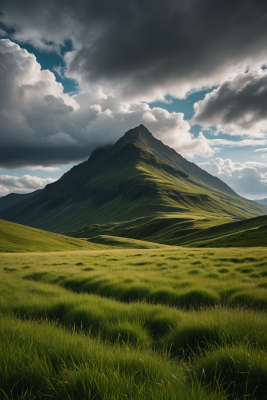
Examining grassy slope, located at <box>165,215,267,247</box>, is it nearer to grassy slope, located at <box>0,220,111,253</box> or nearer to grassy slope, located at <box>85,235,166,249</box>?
grassy slope, located at <box>85,235,166,249</box>

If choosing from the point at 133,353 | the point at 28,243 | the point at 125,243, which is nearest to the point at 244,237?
the point at 125,243

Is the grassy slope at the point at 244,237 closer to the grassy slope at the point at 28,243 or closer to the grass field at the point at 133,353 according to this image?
the grassy slope at the point at 28,243

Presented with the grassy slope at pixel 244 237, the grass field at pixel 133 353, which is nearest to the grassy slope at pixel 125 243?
the grassy slope at pixel 244 237

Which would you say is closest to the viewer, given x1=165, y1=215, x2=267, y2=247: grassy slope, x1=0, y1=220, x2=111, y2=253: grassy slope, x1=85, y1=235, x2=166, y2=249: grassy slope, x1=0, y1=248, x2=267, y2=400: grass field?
x1=0, y1=248, x2=267, y2=400: grass field

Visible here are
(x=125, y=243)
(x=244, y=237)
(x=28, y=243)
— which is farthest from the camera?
(x=125, y=243)

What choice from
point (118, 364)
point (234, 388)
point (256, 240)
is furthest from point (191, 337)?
point (256, 240)

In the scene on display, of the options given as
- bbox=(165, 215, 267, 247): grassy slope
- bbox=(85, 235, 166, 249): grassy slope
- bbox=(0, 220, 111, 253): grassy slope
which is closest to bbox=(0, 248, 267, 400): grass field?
bbox=(165, 215, 267, 247): grassy slope

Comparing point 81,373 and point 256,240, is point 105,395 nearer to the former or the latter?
point 81,373

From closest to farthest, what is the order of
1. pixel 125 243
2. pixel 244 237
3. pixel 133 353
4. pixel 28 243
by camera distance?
pixel 133 353 → pixel 244 237 → pixel 28 243 → pixel 125 243

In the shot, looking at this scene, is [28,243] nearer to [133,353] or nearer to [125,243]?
[125,243]

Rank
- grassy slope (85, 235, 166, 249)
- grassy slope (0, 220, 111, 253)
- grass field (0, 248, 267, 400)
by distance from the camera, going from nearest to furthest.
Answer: grass field (0, 248, 267, 400) → grassy slope (0, 220, 111, 253) → grassy slope (85, 235, 166, 249)

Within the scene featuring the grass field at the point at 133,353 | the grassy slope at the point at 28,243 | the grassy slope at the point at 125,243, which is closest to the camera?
the grass field at the point at 133,353

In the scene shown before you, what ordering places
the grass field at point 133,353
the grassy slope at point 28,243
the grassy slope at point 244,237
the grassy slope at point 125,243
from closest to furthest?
the grass field at point 133,353 → the grassy slope at point 244,237 → the grassy slope at point 28,243 → the grassy slope at point 125,243

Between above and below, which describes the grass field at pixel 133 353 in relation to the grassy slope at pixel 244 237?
above
